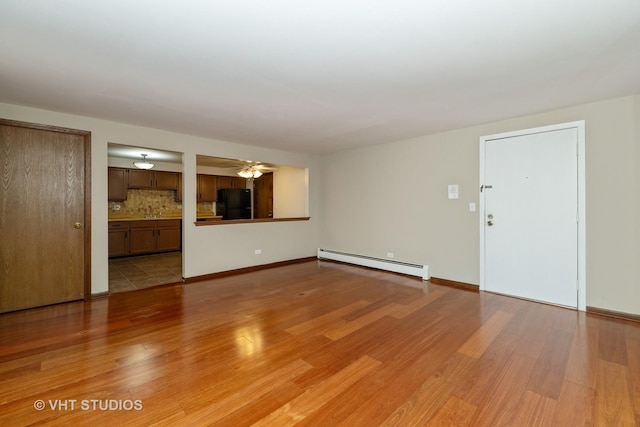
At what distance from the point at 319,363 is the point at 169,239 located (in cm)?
613

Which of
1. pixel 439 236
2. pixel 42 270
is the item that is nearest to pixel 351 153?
pixel 439 236

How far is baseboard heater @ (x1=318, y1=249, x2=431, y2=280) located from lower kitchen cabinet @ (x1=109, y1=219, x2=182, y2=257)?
12.3ft

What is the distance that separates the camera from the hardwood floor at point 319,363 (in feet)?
5.49

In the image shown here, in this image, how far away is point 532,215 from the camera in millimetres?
3564

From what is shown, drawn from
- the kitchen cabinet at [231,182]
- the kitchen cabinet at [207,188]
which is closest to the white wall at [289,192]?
the kitchen cabinet at [231,182]

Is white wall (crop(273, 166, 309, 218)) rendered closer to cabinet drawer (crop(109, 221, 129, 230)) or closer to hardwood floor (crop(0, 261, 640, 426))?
hardwood floor (crop(0, 261, 640, 426))

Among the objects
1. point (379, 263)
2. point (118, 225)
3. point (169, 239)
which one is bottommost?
point (379, 263)

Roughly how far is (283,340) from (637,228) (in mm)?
3781

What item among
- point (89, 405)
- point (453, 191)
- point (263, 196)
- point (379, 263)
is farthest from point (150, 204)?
point (453, 191)

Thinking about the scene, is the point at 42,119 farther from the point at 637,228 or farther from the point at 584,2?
the point at 637,228


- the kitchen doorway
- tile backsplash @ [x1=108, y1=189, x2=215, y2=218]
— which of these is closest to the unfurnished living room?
the kitchen doorway

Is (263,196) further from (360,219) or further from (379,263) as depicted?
(379,263)

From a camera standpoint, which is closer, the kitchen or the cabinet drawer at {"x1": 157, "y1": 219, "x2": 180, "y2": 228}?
the kitchen

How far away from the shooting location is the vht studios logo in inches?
66.8
